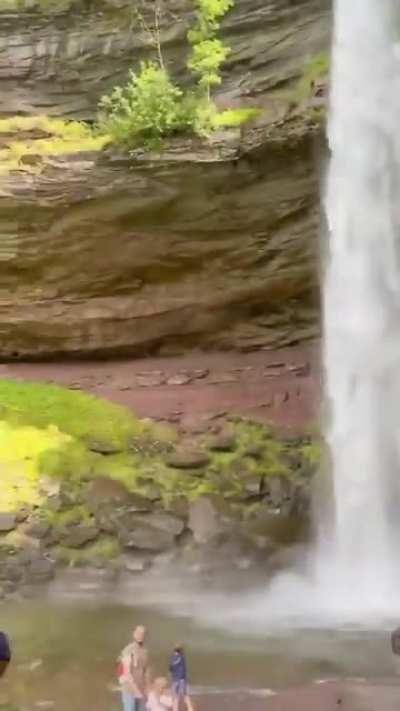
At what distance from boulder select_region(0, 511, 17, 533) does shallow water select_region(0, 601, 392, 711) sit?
104 inches

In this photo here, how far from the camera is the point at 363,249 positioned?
1856 cm

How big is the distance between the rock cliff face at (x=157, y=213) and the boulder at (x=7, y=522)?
262 inches

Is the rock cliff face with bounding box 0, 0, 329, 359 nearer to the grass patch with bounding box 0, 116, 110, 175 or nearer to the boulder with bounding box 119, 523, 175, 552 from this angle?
the grass patch with bounding box 0, 116, 110, 175

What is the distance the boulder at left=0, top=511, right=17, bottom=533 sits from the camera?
1591 cm

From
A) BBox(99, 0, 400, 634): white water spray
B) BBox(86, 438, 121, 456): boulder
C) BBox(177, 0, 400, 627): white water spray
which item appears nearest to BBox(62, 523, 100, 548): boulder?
BBox(86, 438, 121, 456): boulder

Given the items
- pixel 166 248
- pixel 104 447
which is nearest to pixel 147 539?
pixel 104 447

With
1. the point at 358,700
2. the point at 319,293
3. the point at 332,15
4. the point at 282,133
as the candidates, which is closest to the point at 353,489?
the point at 319,293

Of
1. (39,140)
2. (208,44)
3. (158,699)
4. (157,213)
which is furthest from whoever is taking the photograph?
(39,140)

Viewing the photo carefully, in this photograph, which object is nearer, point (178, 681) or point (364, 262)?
point (178, 681)

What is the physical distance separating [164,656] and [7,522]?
583 centimetres

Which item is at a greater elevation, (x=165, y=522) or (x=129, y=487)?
(x=129, y=487)

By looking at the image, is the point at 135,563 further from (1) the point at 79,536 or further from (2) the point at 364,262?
(2) the point at 364,262

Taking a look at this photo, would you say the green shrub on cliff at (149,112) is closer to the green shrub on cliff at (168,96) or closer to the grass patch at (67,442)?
the green shrub on cliff at (168,96)

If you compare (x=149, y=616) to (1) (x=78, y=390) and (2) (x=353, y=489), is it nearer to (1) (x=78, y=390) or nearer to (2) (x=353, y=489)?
(2) (x=353, y=489)
